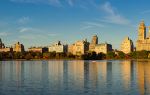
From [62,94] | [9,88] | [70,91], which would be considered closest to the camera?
[62,94]

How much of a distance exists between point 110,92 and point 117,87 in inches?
180

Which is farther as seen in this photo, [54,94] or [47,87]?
[47,87]

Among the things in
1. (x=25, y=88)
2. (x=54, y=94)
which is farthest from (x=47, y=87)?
(x=54, y=94)

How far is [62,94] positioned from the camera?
116 ft

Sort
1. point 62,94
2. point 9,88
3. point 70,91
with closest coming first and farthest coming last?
point 62,94
point 70,91
point 9,88

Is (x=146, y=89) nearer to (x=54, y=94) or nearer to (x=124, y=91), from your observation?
(x=124, y=91)

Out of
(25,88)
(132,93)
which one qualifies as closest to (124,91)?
(132,93)

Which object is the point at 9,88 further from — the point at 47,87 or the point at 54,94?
the point at 54,94

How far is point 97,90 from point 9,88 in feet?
32.4

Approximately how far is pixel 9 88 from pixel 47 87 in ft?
14.0

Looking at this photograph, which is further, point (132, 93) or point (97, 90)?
point (97, 90)

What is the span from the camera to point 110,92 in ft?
122

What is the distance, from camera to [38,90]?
38.6 metres

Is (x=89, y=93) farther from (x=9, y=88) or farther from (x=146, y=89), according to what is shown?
(x=9, y=88)
